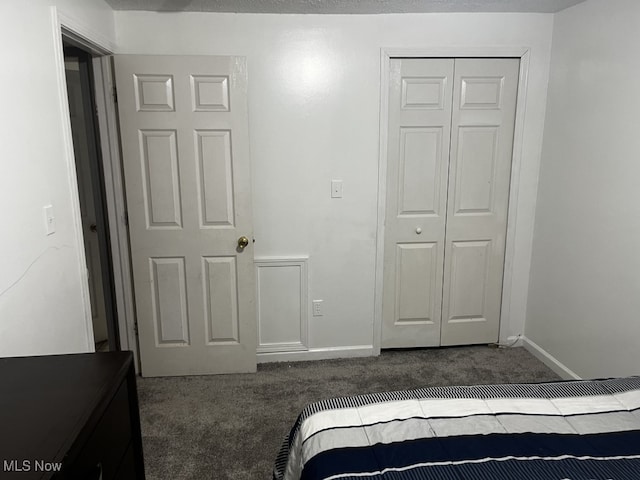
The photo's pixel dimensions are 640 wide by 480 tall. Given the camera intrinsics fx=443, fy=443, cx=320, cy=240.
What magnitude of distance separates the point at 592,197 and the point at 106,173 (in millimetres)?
2852

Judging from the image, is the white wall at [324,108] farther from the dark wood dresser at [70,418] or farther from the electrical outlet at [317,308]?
the dark wood dresser at [70,418]

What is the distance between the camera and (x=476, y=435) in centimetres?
131

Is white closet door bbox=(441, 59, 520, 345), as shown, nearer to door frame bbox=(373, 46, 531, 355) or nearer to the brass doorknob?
door frame bbox=(373, 46, 531, 355)

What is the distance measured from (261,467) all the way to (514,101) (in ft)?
8.70

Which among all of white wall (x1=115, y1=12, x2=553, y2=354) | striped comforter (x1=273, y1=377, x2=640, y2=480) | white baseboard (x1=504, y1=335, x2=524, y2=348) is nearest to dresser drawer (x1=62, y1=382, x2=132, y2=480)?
striped comforter (x1=273, y1=377, x2=640, y2=480)

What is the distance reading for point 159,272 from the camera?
2.77 m

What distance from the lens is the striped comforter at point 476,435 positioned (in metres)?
1.17

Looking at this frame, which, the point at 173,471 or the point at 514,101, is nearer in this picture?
the point at 173,471

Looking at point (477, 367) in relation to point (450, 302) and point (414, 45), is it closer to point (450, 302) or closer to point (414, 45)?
point (450, 302)

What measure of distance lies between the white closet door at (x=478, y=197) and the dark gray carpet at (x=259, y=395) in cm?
25

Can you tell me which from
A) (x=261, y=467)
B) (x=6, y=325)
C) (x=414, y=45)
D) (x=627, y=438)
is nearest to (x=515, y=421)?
(x=627, y=438)

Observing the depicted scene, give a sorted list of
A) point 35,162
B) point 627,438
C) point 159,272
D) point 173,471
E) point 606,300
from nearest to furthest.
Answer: point 627,438 < point 35,162 < point 173,471 < point 606,300 < point 159,272

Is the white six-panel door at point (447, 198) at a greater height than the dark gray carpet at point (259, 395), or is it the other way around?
the white six-panel door at point (447, 198)

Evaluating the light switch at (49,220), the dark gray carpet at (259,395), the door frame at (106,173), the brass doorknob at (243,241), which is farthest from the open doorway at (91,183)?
the light switch at (49,220)
